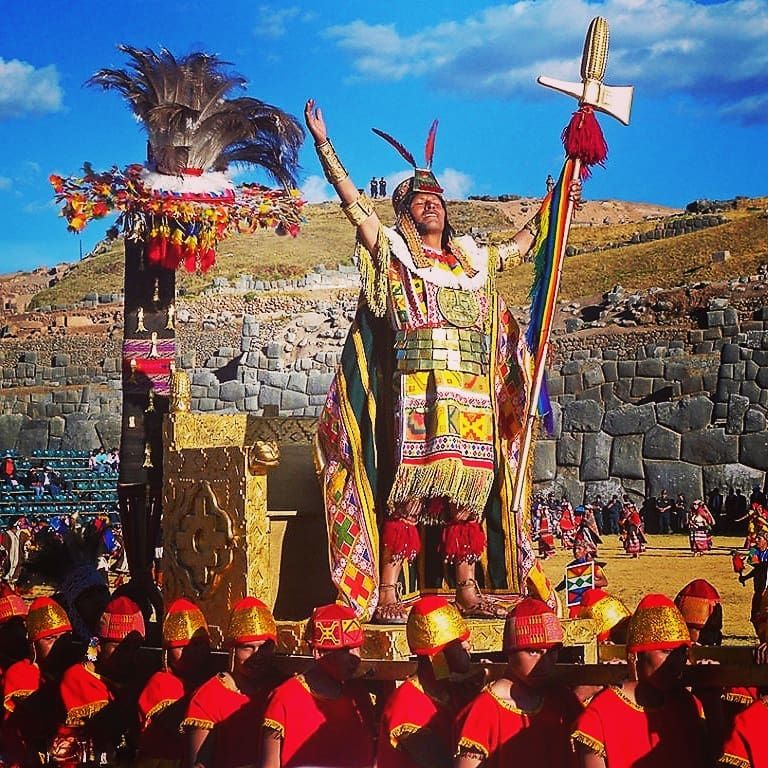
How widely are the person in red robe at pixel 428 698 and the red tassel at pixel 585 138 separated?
2.98m

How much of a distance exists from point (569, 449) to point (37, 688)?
81.2 feet

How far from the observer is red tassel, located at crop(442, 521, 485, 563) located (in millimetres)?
7195

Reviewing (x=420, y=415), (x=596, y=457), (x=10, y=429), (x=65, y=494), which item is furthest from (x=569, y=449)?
(x=420, y=415)

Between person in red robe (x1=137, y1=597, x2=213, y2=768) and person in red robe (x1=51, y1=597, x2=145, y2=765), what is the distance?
0.34 metres

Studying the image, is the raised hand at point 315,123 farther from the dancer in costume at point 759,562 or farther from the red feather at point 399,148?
the dancer in costume at point 759,562

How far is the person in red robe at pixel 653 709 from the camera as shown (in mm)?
4430

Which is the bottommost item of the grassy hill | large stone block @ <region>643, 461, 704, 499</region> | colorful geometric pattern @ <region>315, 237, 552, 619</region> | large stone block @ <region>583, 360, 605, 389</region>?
large stone block @ <region>643, 461, 704, 499</region>

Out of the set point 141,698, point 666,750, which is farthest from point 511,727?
point 141,698

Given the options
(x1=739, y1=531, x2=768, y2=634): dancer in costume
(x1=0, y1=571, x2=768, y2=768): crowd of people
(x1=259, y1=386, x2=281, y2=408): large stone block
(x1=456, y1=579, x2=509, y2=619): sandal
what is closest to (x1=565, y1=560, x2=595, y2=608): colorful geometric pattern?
(x1=456, y1=579, x2=509, y2=619): sandal

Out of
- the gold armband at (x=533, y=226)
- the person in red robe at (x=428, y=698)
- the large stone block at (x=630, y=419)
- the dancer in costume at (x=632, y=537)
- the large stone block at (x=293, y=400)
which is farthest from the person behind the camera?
the large stone block at (x=293, y=400)

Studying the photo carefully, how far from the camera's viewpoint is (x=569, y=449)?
3062cm

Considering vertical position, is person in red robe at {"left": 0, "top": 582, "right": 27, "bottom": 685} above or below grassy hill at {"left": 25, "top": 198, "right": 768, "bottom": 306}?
below

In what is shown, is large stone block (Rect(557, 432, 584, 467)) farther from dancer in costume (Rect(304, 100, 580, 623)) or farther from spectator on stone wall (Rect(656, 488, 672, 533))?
dancer in costume (Rect(304, 100, 580, 623))

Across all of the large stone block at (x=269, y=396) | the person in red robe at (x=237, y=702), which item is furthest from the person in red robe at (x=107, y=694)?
the large stone block at (x=269, y=396)
